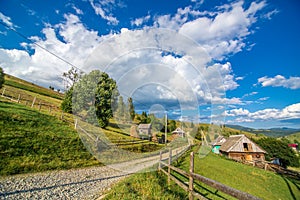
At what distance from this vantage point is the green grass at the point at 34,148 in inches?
296

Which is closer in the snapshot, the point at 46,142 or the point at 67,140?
the point at 46,142

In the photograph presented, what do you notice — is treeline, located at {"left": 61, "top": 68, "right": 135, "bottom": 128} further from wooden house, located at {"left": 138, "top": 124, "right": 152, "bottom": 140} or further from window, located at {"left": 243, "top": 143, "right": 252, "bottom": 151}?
window, located at {"left": 243, "top": 143, "right": 252, "bottom": 151}

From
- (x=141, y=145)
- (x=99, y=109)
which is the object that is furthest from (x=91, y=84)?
(x=141, y=145)

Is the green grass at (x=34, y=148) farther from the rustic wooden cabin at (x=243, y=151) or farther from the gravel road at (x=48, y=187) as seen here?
the rustic wooden cabin at (x=243, y=151)

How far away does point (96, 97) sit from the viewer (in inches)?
838

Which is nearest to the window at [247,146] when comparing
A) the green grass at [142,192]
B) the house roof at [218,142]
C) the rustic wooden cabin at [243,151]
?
the rustic wooden cabin at [243,151]

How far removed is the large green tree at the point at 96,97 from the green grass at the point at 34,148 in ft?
25.4

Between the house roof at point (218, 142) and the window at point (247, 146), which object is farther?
the house roof at point (218, 142)

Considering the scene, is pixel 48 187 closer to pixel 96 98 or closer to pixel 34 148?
pixel 34 148

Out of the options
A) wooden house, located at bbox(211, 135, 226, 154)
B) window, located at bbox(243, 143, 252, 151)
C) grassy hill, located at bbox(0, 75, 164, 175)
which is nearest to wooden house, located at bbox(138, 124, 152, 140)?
grassy hill, located at bbox(0, 75, 164, 175)

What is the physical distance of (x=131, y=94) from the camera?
436 inches

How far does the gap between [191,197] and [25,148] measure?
8957mm

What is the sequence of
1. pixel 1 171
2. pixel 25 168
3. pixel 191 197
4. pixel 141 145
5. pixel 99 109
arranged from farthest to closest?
1. pixel 99 109
2. pixel 141 145
3. pixel 25 168
4. pixel 1 171
5. pixel 191 197

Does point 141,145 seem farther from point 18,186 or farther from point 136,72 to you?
point 18,186
